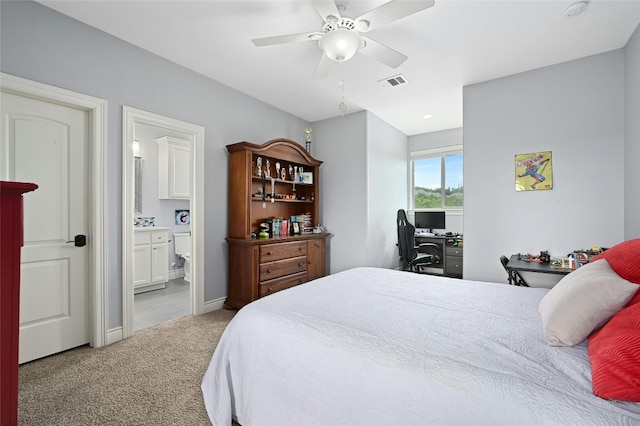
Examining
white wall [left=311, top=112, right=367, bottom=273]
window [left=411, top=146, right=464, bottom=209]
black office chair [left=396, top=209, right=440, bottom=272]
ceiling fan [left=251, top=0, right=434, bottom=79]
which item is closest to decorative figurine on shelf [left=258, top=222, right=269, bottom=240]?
white wall [left=311, top=112, right=367, bottom=273]

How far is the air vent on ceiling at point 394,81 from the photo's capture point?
3355 millimetres

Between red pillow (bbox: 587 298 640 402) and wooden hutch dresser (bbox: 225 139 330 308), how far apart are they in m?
2.95

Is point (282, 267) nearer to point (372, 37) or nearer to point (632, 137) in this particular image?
point (372, 37)

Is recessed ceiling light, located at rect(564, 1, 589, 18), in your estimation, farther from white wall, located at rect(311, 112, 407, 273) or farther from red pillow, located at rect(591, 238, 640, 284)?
white wall, located at rect(311, 112, 407, 273)

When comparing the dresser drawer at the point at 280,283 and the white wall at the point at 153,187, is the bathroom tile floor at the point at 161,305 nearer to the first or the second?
the white wall at the point at 153,187

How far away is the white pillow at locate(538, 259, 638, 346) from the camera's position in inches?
43.0

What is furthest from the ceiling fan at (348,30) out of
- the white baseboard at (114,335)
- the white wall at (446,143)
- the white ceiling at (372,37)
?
the white wall at (446,143)

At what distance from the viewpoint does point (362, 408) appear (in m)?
0.99

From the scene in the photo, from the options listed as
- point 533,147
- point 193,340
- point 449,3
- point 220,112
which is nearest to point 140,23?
point 220,112

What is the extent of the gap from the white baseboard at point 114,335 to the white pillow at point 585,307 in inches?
126

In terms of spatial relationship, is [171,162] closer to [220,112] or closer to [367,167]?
[220,112]

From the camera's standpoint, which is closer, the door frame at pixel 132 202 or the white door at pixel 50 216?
the white door at pixel 50 216

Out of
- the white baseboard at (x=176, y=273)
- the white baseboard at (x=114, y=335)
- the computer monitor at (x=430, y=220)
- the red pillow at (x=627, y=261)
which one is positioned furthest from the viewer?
the computer monitor at (x=430, y=220)

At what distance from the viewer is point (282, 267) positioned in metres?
3.72
